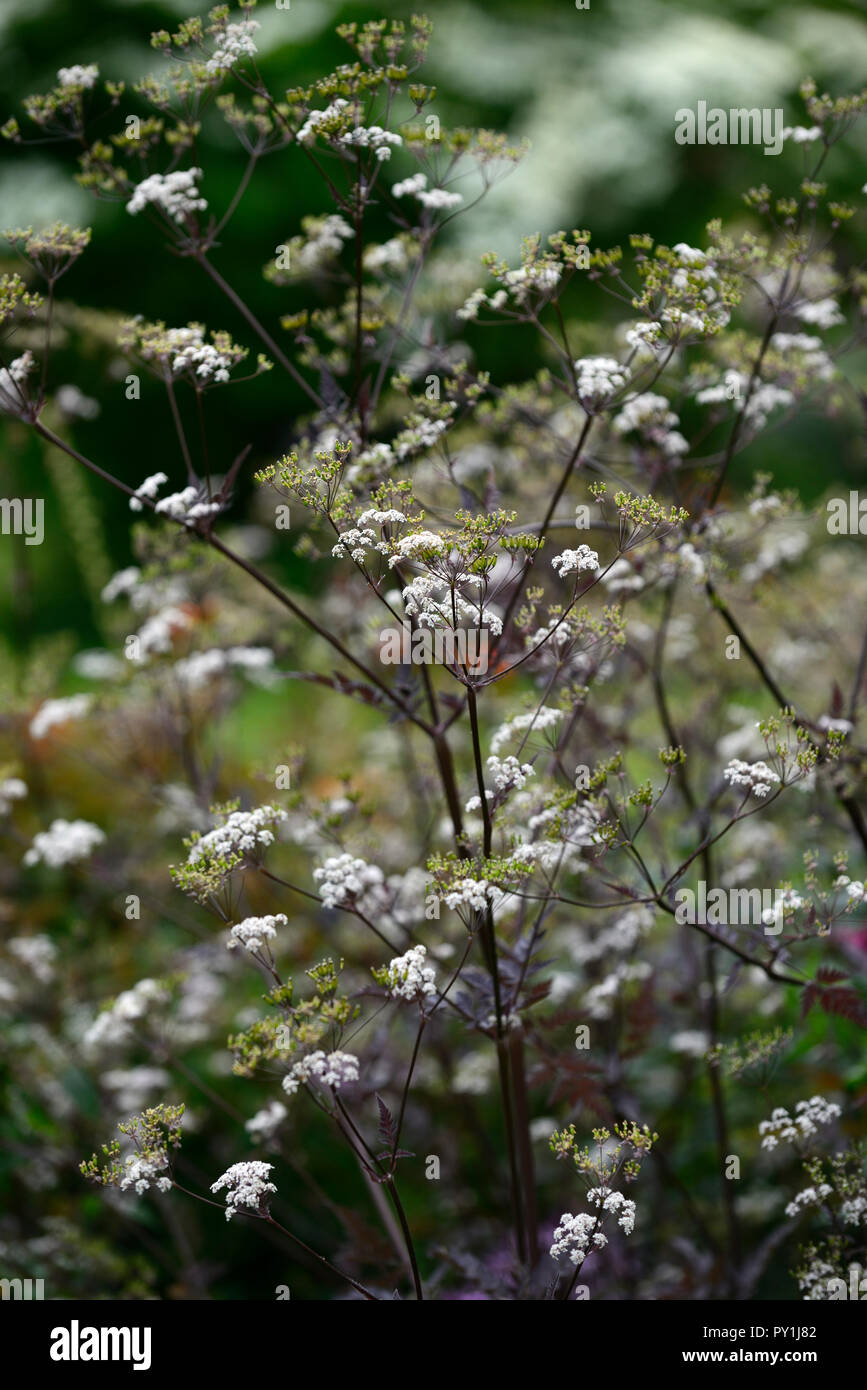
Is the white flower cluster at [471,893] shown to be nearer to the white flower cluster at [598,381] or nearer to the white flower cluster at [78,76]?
the white flower cluster at [598,381]

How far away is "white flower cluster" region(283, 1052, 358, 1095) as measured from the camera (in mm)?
1599

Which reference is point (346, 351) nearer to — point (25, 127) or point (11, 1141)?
point (11, 1141)

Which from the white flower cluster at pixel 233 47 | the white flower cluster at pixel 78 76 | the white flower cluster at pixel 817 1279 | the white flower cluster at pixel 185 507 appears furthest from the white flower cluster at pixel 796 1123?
the white flower cluster at pixel 78 76

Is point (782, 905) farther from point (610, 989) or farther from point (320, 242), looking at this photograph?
point (320, 242)

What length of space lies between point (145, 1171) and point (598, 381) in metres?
1.50

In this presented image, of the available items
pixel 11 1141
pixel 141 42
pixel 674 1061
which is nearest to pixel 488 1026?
pixel 674 1061

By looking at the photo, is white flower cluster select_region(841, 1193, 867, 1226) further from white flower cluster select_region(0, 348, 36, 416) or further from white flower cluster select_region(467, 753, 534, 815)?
white flower cluster select_region(0, 348, 36, 416)

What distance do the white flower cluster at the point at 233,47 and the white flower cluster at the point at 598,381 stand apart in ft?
2.64

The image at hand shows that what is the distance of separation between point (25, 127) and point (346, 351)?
5290 mm

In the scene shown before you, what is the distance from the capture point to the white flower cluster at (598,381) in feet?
6.36

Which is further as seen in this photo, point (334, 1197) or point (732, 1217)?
point (334, 1197)

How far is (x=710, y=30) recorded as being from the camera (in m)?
8.34

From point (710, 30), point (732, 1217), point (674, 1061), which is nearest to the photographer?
point (732, 1217)

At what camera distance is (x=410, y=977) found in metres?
1.62
